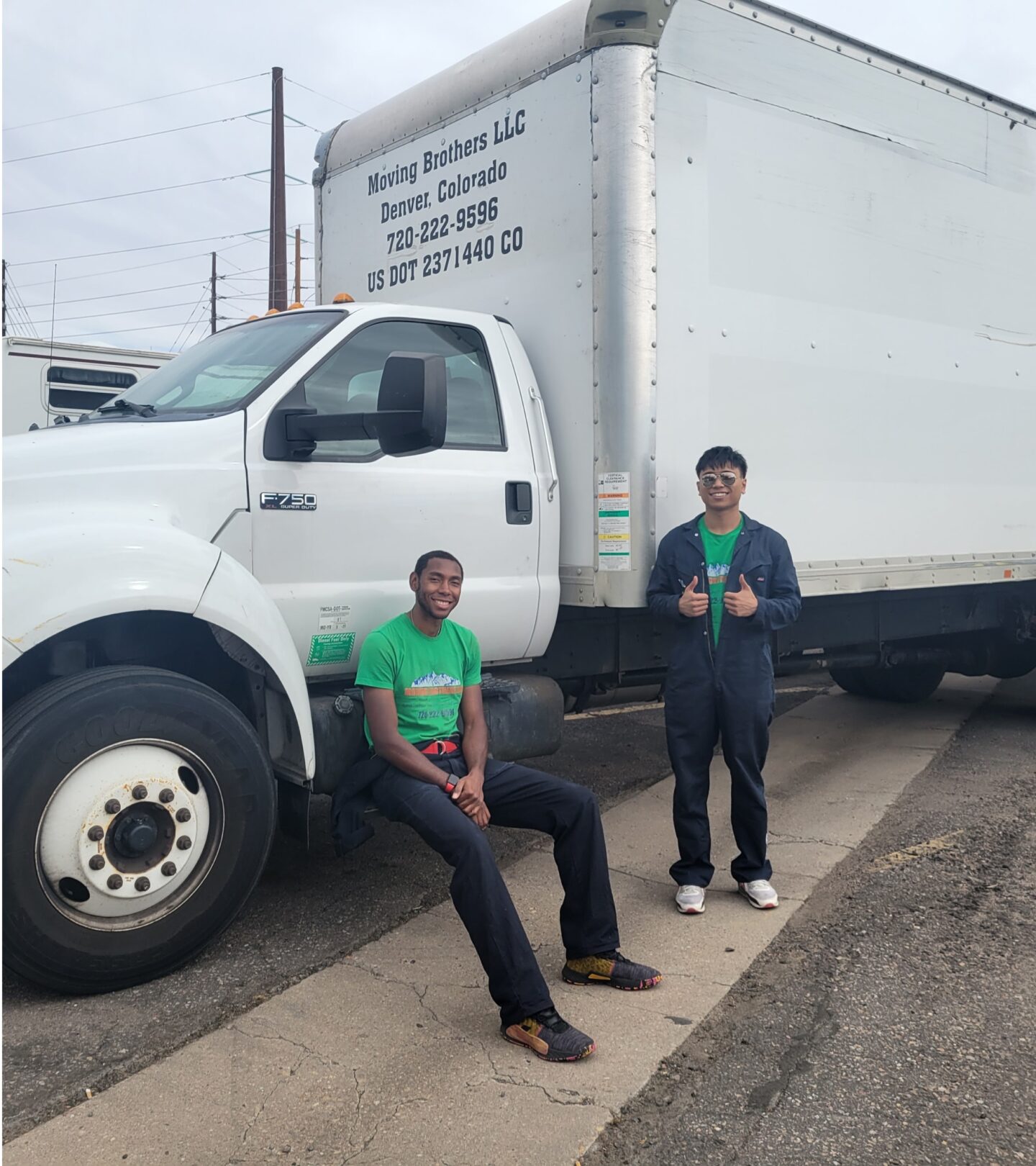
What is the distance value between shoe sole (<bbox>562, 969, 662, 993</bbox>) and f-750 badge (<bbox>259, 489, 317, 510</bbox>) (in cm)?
185

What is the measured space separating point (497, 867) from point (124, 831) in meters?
1.14

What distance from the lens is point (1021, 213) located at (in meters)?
6.29

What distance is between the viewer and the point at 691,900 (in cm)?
413

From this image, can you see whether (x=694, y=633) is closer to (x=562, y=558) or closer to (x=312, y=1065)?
(x=562, y=558)

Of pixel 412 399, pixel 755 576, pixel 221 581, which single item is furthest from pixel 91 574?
pixel 755 576

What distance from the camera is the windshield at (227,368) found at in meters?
4.12

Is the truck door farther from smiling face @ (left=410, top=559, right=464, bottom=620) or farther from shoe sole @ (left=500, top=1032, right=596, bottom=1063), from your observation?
shoe sole @ (left=500, top=1032, right=596, bottom=1063)

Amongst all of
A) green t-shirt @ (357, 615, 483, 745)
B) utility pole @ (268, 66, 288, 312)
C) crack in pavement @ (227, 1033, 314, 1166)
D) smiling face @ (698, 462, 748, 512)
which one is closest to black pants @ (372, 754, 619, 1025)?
green t-shirt @ (357, 615, 483, 745)

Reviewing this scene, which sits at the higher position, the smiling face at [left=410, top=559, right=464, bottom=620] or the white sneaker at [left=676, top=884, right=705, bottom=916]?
the smiling face at [left=410, top=559, right=464, bottom=620]

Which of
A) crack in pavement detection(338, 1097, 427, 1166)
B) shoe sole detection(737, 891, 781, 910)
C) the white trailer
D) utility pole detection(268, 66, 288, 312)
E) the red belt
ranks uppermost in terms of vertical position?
utility pole detection(268, 66, 288, 312)

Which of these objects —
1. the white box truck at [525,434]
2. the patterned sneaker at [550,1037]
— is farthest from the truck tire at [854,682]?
the patterned sneaker at [550,1037]

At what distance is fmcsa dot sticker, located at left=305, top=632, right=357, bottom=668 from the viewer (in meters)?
4.10

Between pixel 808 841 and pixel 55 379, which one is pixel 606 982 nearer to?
pixel 808 841

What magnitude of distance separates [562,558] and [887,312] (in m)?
2.19
